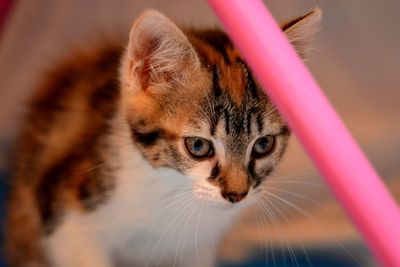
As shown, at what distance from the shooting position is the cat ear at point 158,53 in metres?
0.94

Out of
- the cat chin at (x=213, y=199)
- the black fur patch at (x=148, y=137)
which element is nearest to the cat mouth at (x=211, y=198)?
the cat chin at (x=213, y=199)

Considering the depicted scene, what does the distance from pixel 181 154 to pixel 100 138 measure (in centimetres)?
21

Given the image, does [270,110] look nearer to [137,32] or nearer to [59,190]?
[137,32]

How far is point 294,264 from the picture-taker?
54.3 inches

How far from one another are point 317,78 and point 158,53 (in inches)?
23.8

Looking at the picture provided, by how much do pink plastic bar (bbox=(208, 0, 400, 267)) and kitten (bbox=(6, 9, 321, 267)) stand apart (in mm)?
238

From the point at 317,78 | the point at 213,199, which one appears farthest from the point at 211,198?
the point at 317,78

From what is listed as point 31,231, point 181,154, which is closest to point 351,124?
point 181,154

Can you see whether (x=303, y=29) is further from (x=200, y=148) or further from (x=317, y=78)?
(x=317, y=78)

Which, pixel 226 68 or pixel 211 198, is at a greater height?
pixel 226 68

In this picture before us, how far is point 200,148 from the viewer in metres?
1.00

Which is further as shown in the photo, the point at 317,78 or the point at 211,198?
the point at 317,78

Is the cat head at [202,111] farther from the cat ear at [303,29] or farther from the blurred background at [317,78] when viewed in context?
the blurred background at [317,78]

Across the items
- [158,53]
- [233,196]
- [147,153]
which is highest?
[158,53]
